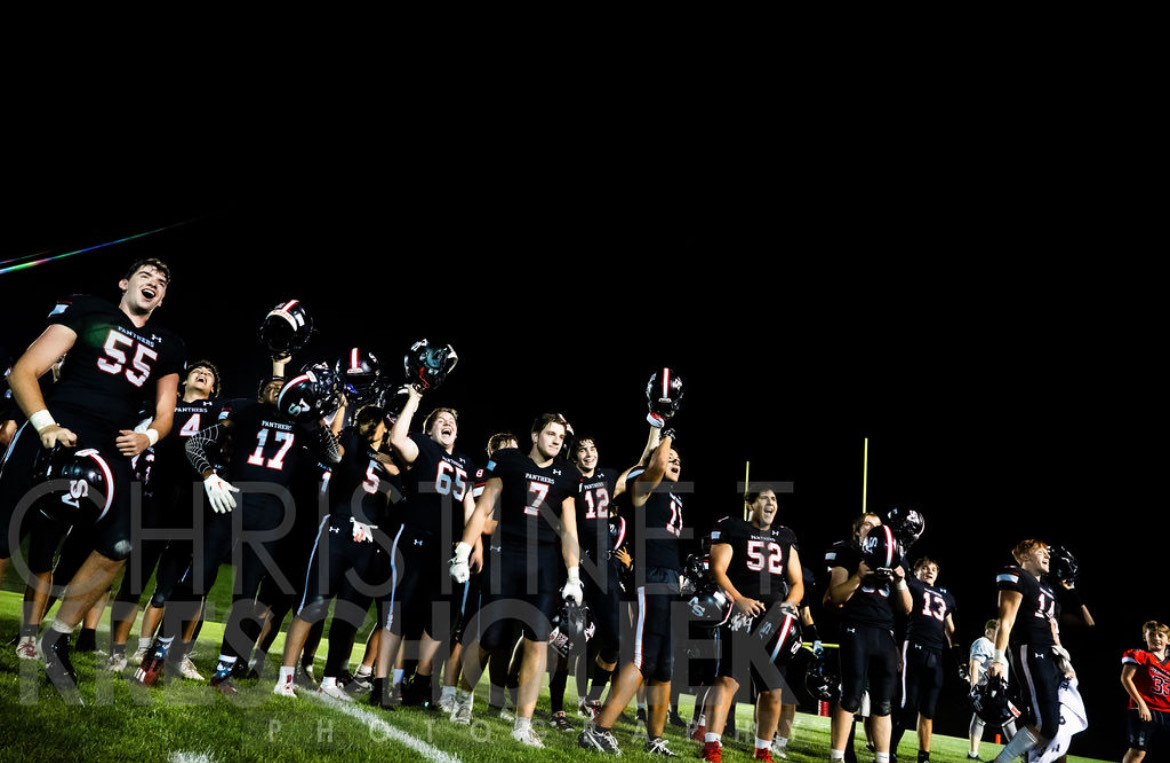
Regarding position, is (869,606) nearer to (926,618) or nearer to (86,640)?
(926,618)

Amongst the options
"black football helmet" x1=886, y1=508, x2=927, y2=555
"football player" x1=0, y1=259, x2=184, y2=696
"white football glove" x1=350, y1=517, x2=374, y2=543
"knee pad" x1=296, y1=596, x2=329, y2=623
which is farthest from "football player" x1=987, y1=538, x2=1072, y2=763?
"football player" x1=0, y1=259, x2=184, y2=696

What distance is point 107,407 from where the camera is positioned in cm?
457

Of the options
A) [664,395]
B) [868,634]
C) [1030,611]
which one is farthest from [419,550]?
[1030,611]

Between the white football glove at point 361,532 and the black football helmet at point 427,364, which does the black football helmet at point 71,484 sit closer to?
the white football glove at point 361,532

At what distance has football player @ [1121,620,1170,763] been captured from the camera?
396 inches

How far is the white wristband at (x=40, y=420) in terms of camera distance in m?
4.18

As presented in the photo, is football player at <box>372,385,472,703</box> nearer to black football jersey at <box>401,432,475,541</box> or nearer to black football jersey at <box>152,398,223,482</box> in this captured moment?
black football jersey at <box>401,432,475,541</box>

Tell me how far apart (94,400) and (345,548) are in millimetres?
2505

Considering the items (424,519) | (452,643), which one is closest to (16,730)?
(424,519)

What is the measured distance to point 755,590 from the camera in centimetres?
733

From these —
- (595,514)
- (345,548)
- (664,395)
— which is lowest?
(345,548)

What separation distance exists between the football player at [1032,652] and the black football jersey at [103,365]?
7194 mm

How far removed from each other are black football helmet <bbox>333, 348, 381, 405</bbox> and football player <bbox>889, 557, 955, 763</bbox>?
6199 millimetres

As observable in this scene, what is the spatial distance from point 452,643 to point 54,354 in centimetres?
443
